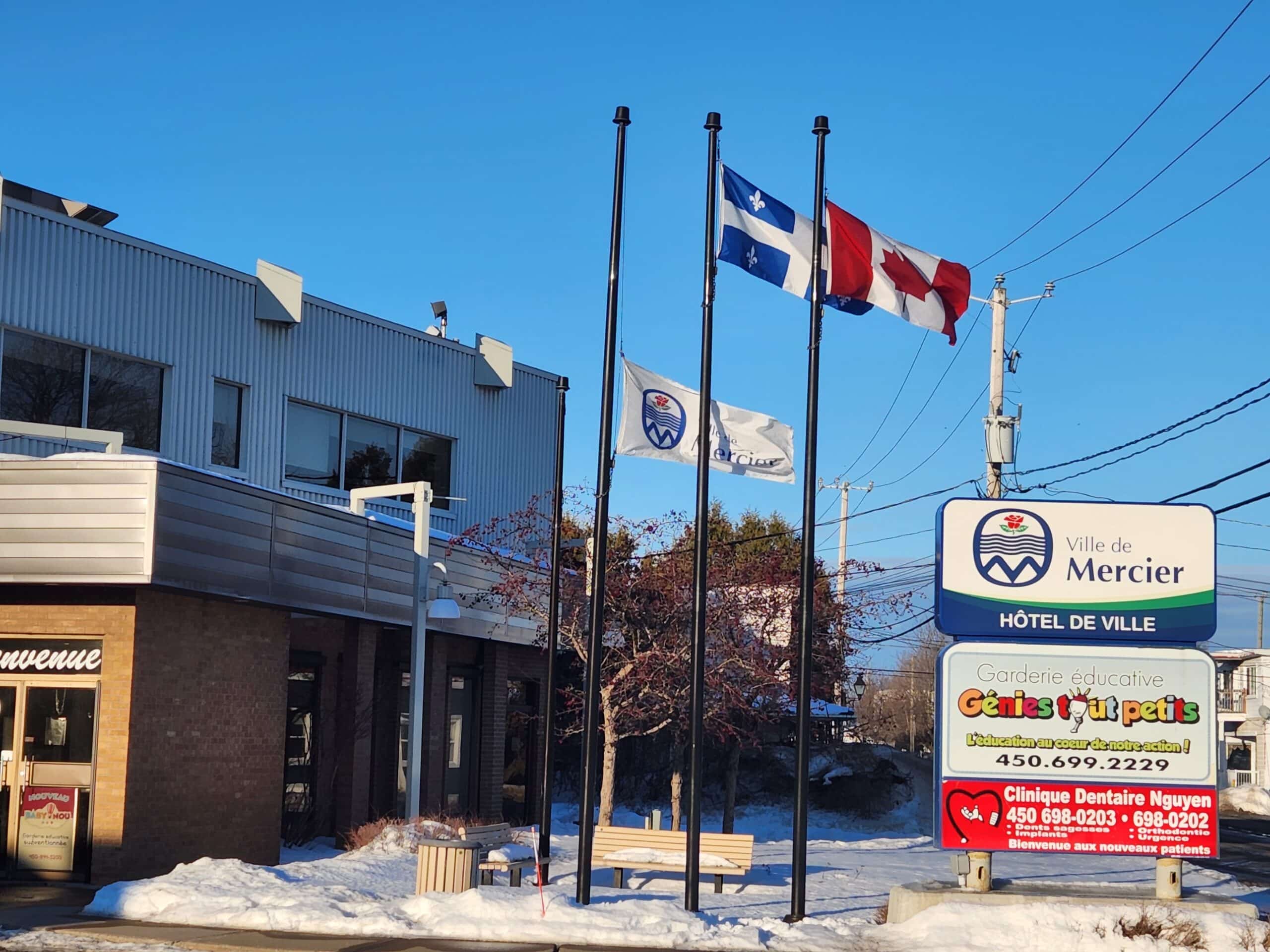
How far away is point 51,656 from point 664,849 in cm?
797

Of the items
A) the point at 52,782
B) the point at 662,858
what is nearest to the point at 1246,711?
the point at 662,858

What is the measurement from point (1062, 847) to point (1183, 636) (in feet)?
8.60

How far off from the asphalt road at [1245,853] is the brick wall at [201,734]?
44.6ft

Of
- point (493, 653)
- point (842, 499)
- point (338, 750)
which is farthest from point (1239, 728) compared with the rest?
point (338, 750)

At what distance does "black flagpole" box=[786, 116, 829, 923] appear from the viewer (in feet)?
47.6

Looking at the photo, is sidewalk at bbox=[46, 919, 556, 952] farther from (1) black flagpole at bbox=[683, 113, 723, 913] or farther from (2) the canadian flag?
(2) the canadian flag

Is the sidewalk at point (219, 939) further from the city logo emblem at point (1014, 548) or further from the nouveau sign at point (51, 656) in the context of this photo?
the city logo emblem at point (1014, 548)

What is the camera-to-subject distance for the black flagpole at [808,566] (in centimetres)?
1451

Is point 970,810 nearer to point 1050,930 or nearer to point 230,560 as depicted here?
point 1050,930

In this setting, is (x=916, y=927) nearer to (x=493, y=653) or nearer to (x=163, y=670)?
(x=163, y=670)

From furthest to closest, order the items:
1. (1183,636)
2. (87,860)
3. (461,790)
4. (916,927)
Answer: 1. (461,790)
2. (87,860)
3. (1183,636)
4. (916,927)

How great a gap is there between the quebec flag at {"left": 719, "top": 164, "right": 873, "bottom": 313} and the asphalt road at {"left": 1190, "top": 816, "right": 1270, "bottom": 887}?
34.9 feet

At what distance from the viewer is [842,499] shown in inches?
2190

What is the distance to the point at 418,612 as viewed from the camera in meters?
21.4
